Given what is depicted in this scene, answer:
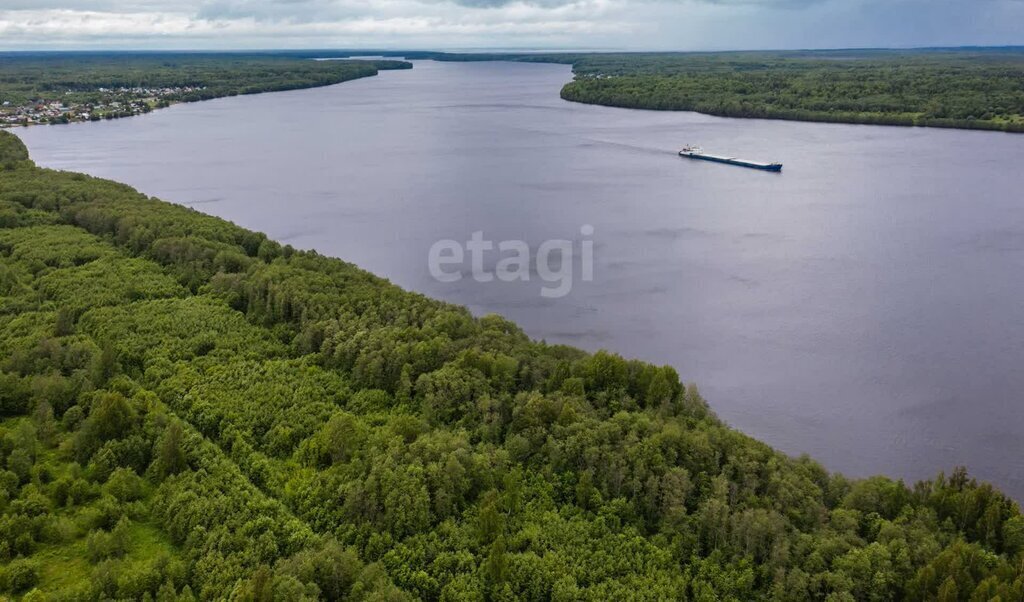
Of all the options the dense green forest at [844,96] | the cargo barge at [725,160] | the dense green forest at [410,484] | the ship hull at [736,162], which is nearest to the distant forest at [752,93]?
the dense green forest at [844,96]

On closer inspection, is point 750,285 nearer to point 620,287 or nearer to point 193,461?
point 620,287

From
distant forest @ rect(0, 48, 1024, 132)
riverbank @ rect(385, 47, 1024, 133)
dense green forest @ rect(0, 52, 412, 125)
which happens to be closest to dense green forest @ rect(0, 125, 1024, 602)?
riverbank @ rect(385, 47, 1024, 133)

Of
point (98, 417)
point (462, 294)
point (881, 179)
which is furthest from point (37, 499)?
point (881, 179)

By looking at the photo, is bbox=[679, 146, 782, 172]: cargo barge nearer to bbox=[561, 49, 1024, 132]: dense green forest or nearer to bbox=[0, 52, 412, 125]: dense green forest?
bbox=[561, 49, 1024, 132]: dense green forest

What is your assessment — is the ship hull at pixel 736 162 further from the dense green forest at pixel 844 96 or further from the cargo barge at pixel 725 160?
the dense green forest at pixel 844 96

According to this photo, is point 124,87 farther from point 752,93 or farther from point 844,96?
point 844,96

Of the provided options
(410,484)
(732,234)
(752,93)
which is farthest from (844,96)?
(410,484)
